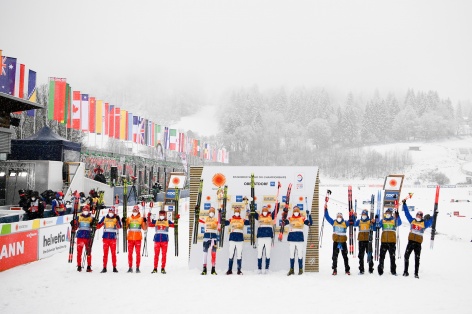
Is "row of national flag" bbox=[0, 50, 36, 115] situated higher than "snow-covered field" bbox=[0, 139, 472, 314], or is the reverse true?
"row of national flag" bbox=[0, 50, 36, 115]

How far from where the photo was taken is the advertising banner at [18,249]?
11.6 meters

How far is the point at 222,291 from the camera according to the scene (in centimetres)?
942

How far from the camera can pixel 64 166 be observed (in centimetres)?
2425

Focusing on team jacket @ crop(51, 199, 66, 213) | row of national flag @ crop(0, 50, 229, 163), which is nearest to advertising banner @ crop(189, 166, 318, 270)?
team jacket @ crop(51, 199, 66, 213)

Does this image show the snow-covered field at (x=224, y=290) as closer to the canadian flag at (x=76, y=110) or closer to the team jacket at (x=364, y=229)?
the team jacket at (x=364, y=229)

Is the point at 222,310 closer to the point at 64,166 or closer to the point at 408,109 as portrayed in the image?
the point at 64,166

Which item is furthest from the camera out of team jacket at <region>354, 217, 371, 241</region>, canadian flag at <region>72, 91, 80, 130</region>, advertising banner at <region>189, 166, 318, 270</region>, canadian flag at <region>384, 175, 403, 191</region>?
canadian flag at <region>72, 91, 80, 130</region>

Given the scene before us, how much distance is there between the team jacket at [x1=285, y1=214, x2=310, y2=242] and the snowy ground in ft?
3.38

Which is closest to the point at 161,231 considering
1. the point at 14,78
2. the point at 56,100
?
the point at 14,78

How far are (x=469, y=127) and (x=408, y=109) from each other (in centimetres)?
3317

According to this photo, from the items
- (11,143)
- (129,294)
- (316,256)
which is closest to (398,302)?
(316,256)

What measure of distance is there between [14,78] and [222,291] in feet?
73.8

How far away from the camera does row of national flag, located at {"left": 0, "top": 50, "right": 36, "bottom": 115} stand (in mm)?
25109

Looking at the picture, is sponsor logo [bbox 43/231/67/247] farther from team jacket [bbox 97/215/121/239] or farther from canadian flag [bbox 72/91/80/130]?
canadian flag [bbox 72/91/80/130]
